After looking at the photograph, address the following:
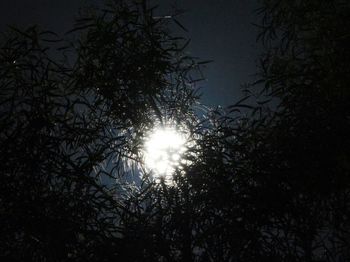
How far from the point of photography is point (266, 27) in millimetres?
4027

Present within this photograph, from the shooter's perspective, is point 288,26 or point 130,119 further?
point 288,26

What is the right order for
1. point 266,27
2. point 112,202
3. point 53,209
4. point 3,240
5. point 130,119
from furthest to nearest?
point 266,27 < point 130,119 < point 112,202 < point 53,209 < point 3,240

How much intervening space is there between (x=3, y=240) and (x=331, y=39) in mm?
2395

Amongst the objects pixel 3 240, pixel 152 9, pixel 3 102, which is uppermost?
pixel 152 9

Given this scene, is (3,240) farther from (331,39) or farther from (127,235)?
(331,39)

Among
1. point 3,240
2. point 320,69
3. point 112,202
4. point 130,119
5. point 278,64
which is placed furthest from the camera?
point 278,64

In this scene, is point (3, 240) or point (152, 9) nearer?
point (3, 240)

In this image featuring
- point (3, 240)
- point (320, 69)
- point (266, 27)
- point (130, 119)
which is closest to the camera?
point (3, 240)

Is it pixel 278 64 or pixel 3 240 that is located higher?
pixel 278 64

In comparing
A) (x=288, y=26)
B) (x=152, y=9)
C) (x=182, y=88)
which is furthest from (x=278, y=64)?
(x=152, y=9)

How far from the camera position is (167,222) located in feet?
8.57

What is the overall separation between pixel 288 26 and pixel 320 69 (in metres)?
0.98

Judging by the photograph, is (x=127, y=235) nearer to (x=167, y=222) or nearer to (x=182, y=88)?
(x=167, y=222)

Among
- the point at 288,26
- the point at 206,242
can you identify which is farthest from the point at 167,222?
the point at 288,26
